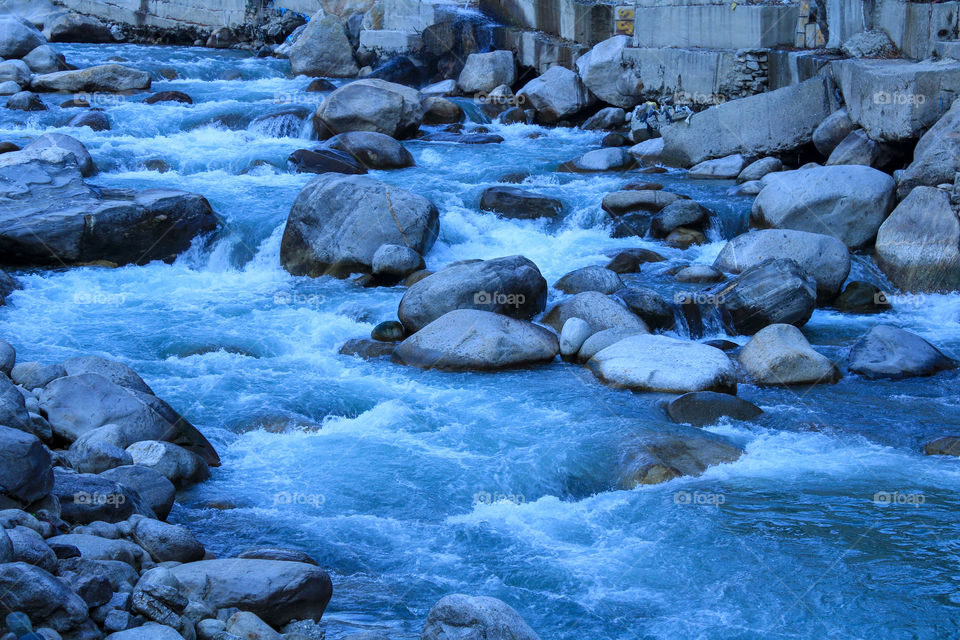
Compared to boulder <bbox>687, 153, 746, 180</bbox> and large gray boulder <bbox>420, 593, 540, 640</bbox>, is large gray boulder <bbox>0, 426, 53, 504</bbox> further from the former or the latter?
boulder <bbox>687, 153, 746, 180</bbox>

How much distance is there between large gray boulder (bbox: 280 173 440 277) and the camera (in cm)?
1176

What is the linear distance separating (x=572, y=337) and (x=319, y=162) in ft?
21.1

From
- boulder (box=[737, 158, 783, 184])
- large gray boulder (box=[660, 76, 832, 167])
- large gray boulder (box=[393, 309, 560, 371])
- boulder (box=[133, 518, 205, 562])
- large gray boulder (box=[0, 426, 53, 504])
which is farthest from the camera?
large gray boulder (box=[660, 76, 832, 167])

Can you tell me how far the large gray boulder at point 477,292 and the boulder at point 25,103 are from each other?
33.1 ft

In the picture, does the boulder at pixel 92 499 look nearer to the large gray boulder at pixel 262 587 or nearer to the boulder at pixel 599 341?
the large gray boulder at pixel 262 587

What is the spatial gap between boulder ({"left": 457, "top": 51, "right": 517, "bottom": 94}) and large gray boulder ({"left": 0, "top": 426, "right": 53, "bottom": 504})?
15961 millimetres

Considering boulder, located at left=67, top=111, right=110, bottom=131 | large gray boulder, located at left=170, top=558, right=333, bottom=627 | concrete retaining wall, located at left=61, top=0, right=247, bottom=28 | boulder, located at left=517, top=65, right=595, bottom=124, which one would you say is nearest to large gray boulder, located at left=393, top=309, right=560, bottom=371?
large gray boulder, located at left=170, top=558, right=333, bottom=627

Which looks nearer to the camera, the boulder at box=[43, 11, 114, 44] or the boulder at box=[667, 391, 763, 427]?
the boulder at box=[667, 391, 763, 427]

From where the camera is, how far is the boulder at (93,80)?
747 inches

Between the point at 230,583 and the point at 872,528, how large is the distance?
385 centimetres

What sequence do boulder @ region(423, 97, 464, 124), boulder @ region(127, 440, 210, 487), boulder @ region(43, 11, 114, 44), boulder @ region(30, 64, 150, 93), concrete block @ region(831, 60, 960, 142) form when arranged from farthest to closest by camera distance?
1. boulder @ region(43, 11, 114, 44)
2. boulder @ region(30, 64, 150, 93)
3. boulder @ region(423, 97, 464, 124)
4. concrete block @ region(831, 60, 960, 142)
5. boulder @ region(127, 440, 210, 487)

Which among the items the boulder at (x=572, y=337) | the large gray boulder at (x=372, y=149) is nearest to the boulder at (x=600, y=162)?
the large gray boulder at (x=372, y=149)

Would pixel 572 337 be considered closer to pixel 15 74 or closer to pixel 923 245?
pixel 923 245

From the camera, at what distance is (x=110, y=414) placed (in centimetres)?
732
